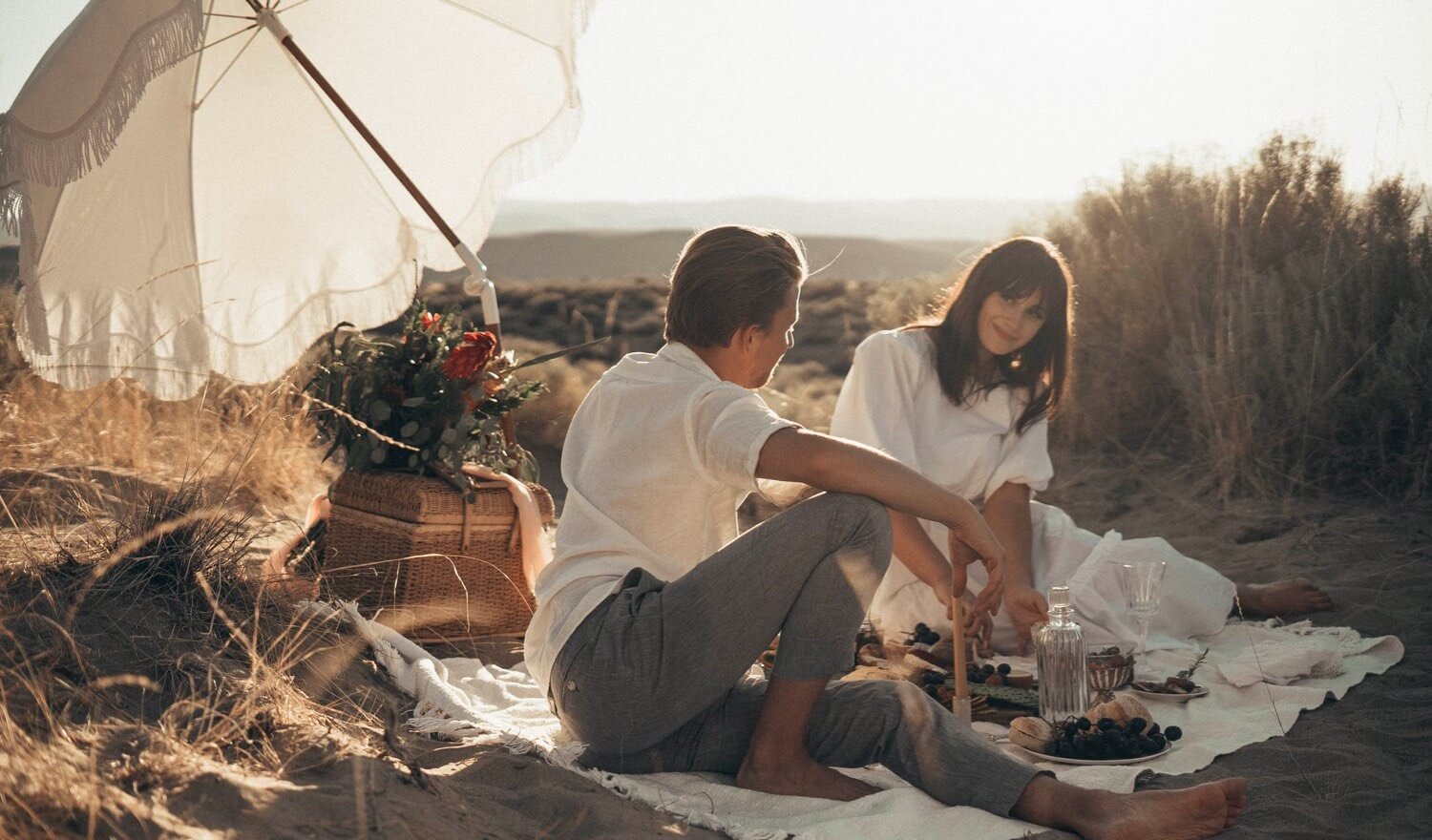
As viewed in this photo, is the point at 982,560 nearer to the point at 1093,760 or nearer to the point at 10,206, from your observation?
the point at 1093,760

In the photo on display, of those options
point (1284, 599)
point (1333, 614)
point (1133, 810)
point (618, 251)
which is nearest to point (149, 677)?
point (1133, 810)

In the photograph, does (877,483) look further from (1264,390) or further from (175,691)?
(1264,390)

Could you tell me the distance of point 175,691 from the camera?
256 cm

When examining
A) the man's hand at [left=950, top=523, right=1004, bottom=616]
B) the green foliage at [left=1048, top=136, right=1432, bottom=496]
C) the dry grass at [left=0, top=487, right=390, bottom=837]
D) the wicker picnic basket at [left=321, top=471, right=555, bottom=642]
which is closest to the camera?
the dry grass at [left=0, top=487, right=390, bottom=837]

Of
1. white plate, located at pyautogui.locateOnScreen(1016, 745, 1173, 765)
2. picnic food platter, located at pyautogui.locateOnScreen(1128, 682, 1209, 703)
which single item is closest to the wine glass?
picnic food platter, located at pyautogui.locateOnScreen(1128, 682, 1209, 703)

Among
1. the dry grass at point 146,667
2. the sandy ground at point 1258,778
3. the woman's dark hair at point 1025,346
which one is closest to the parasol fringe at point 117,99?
the dry grass at point 146,667

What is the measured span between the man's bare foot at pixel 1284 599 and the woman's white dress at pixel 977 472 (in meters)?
→ 0.21

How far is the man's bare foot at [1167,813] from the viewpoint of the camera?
7.99 feet

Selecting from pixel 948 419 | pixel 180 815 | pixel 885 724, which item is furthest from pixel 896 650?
pixel 180 815

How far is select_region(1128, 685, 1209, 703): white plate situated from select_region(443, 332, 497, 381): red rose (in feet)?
7.18

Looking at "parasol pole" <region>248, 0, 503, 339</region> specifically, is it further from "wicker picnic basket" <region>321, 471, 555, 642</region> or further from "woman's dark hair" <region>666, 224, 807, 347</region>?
"woman's dark hair" <region>666, 224, 807, 347</region>

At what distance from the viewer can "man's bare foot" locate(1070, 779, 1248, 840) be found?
2435 mm

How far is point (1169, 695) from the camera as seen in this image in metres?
3.61

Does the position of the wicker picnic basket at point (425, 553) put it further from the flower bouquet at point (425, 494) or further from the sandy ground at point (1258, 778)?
the sandy ground at point (1258, 778)
